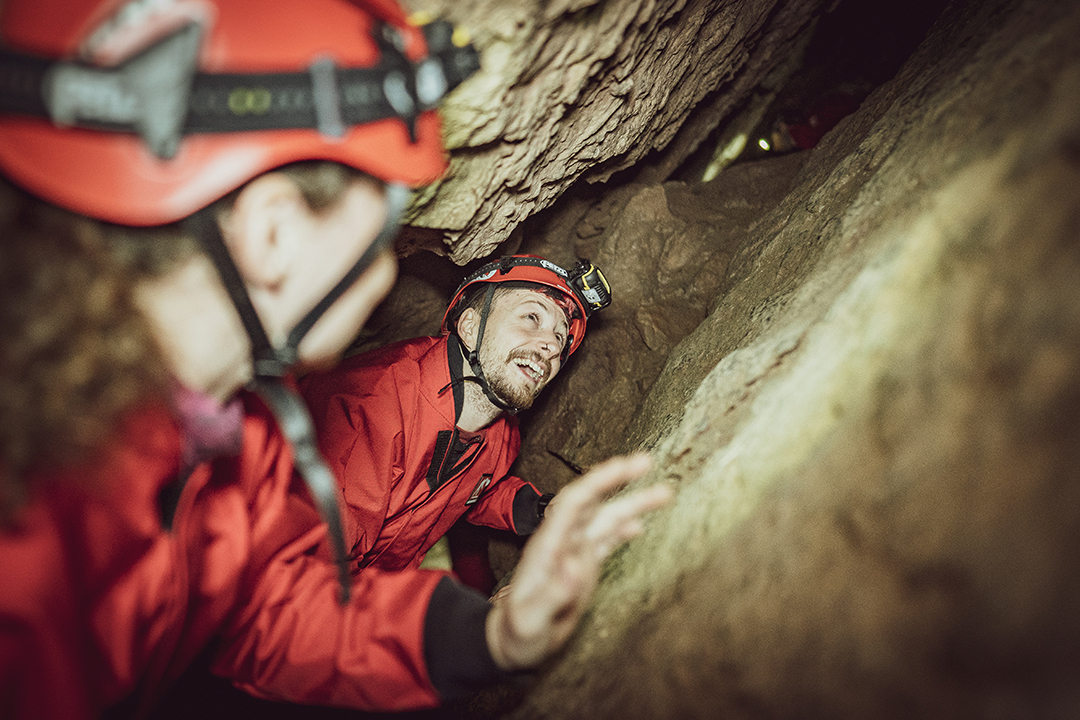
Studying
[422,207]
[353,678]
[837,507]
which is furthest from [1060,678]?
[422,207]

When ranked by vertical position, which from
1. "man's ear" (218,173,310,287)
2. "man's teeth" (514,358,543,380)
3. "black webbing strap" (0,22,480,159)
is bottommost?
"man's teeth" (514,358,543,380)

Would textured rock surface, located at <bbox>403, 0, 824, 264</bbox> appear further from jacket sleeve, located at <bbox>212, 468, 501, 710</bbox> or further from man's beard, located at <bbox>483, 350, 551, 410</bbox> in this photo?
jacket sleeve, located at <bbox>212, 468, 501, 710</bbox>

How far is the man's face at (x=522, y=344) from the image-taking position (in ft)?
8.87

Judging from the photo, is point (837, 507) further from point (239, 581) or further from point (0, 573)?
point (239, 581)

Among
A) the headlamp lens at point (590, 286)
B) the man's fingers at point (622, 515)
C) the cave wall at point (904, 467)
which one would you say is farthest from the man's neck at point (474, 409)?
the man's fingers at point (622, 515)

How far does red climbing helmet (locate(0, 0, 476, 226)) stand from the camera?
2.94 feet

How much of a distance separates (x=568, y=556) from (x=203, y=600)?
3.73 ft

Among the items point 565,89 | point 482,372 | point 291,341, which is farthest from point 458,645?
point 565,89

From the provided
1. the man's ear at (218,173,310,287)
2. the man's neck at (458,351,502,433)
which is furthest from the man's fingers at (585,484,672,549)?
the man's neck at (458,351,502,433)

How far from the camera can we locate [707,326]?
231 centimetres

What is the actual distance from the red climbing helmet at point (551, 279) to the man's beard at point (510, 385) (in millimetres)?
415

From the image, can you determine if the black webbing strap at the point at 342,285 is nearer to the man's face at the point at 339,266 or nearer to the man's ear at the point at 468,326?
the man's face at the point at 339,266

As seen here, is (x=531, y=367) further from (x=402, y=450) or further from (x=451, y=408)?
(x=402, y=450)

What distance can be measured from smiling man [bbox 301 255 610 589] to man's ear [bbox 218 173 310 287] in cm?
140
